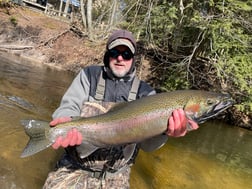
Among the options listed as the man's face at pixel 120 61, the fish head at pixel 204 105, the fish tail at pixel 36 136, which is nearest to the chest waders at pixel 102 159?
the man's face at pixel 120 61

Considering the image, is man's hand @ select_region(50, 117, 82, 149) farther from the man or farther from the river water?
the river water

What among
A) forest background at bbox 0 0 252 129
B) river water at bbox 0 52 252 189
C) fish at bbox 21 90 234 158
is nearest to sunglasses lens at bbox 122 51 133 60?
fish at bbox 21 90 234 158

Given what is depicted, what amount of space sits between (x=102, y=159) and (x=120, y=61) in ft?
3.27

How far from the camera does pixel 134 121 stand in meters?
2.95

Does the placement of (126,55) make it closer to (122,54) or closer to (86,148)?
(122,54)

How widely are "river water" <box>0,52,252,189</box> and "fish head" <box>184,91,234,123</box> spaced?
10.6ft

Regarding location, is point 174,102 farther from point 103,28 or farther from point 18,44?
point 103,28

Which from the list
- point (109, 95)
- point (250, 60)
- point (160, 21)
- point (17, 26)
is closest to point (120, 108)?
point (109, 95)

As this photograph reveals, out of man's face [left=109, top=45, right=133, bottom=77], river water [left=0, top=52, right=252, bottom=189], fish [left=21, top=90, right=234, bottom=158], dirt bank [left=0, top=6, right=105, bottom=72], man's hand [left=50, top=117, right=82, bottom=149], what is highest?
man's face [left=109, top=45, right=133, bottom=77]

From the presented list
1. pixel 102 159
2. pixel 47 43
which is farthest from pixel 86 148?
pixel 47 43

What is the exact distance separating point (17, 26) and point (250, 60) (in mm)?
15282

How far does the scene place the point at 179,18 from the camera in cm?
1623

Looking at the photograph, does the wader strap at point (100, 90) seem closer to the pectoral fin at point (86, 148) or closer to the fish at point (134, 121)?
the fish at point (134, 121)

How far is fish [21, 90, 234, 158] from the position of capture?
9.48 ft
